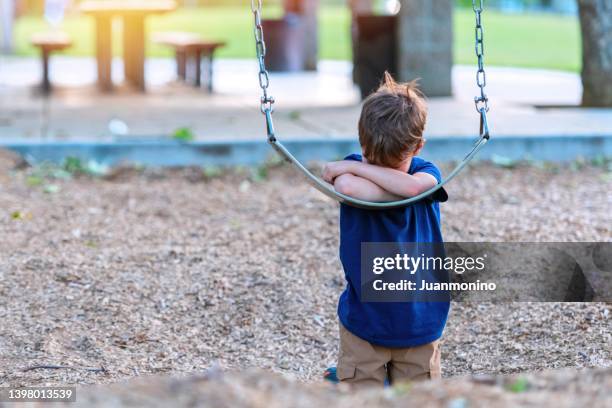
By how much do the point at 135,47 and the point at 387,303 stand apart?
892cm

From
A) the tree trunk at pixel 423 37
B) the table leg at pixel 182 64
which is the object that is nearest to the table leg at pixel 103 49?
the table leg at pixel 182 64

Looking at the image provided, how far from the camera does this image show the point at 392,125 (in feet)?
9.61

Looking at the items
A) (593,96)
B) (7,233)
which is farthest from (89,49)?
(7,233)

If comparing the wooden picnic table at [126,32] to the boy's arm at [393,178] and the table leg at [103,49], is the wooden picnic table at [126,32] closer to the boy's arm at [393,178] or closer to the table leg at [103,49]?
the table leg at [103,49]

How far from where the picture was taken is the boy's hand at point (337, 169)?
3023mm

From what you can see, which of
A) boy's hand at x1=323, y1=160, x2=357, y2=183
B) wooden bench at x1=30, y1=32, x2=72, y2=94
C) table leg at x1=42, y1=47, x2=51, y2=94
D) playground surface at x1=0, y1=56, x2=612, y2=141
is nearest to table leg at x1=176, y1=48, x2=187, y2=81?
playground surface at x1=0, y1=56, x2=612, y2=141

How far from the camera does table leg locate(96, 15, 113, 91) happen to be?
11086 mm

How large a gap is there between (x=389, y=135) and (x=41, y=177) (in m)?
3.78

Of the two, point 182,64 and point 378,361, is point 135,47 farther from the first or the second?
point 378,361

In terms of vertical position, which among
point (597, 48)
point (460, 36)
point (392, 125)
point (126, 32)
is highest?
point (392, 125)

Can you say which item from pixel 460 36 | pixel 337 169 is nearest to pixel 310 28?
pixel 460 36

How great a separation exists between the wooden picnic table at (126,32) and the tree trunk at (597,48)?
4.46m

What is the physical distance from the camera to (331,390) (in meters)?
2.22

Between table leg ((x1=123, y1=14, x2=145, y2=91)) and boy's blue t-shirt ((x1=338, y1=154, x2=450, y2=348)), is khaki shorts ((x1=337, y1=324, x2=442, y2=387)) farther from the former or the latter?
table leg ((x1=123, y1=14, x2=145, y2=91))
